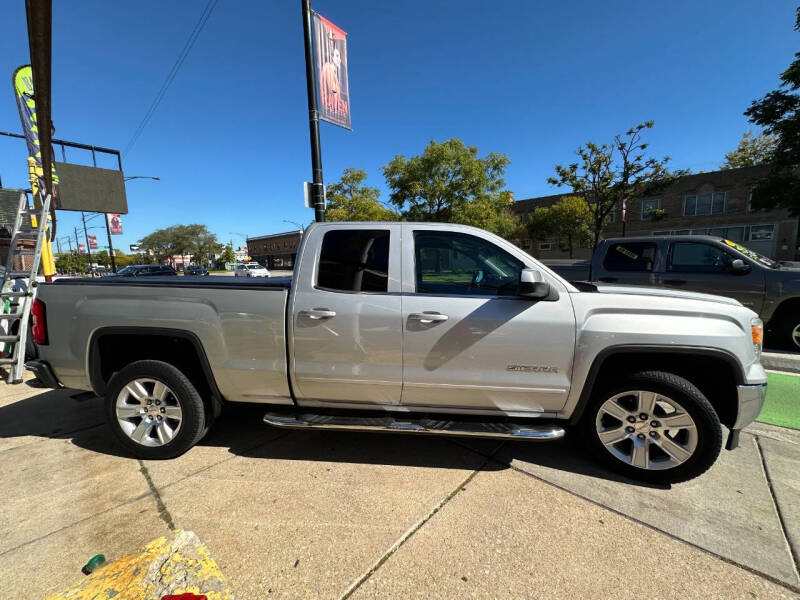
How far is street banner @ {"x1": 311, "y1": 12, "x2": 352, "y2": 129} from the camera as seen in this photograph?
19.5 ft

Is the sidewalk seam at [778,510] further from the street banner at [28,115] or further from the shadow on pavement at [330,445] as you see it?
the street banner at [28,115]

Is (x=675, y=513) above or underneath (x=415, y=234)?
underneath

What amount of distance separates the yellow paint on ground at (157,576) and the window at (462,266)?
201 cm

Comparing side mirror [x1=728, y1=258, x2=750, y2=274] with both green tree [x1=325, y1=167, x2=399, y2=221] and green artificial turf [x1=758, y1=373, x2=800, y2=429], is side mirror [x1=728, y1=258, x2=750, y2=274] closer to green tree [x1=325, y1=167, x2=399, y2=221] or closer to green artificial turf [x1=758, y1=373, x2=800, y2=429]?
green artificial turf [x1=758, y1=373, x2=800, y2=429]

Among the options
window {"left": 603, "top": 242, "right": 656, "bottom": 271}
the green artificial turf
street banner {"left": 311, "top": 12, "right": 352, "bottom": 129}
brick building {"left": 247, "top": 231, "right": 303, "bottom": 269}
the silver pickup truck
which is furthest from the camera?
brick building {"left": 247, "top": 231, "right": 303, "bottom": 269}

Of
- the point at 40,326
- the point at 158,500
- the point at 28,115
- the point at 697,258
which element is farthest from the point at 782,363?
the point at 28,115

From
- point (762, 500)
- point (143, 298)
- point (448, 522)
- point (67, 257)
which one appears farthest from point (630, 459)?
point (67, 257)

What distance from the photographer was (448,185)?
1995 centimetres

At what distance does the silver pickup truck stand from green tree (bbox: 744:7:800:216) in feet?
65.5

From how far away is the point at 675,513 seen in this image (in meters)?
2.28

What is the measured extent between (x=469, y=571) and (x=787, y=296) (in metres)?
6.40

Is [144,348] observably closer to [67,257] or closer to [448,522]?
[448,522]

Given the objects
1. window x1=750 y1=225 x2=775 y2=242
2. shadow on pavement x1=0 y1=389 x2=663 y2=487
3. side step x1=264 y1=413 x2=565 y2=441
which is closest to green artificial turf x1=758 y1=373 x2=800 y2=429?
shadow on pavement x1=0 y1=389 x2=663 y2=487

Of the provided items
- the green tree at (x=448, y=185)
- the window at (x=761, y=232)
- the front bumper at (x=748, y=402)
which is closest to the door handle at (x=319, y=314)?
the front bumper at (x=748, y=402)
